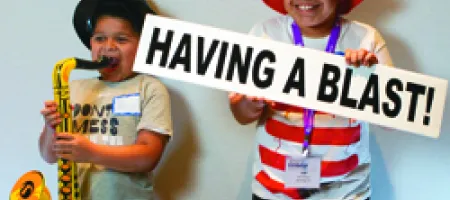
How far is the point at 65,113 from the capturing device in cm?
92

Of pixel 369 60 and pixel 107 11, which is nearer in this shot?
pixel 369 60

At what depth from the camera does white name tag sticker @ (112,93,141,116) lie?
3.41 feet

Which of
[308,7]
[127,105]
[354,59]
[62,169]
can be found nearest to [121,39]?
[127,105]

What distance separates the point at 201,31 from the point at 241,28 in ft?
1.18

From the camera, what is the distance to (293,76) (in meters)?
0.81

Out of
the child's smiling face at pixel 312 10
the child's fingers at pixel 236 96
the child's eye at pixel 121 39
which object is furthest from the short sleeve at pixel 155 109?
the child's smiling face at pixel 312 10

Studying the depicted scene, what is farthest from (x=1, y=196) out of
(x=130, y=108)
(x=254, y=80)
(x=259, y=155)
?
(x=254, y=80)

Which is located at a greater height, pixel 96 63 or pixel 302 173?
pixel 96 63

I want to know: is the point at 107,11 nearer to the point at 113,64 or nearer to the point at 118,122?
the point at 113,64

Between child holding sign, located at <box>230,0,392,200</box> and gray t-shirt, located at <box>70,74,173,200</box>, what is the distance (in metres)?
0.19

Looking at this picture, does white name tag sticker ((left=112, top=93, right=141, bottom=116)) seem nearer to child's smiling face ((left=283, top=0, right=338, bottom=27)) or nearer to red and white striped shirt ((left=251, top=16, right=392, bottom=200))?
red and white striped shirt ((left=251, top=16, right=392, bottom=200))

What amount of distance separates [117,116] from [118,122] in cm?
1

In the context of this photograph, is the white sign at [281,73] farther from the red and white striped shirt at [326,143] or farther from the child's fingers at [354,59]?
the red and white striped shirt at [326,143]

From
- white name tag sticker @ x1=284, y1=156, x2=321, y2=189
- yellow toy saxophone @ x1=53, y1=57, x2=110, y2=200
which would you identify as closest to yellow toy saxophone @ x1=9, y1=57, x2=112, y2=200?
yellow toy saxophone @ x1=53, y1=57, x2=110, y2=200
